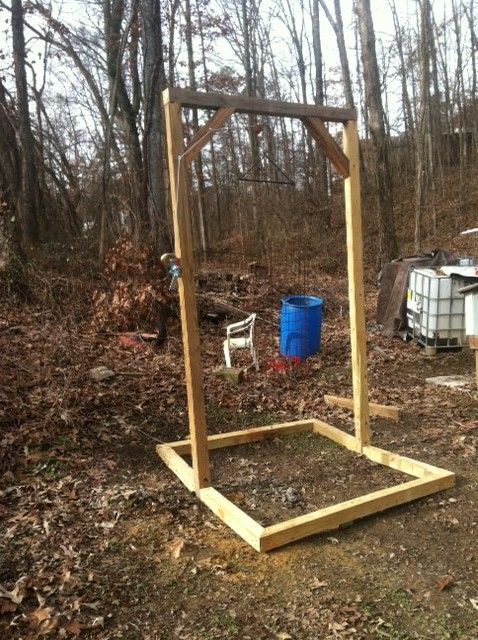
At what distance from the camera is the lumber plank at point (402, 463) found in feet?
12.8

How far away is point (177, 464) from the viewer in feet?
13.6

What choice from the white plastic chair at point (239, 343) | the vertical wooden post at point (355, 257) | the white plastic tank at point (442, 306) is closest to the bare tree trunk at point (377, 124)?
the white plastic tank at point (442, 306)

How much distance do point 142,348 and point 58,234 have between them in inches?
256

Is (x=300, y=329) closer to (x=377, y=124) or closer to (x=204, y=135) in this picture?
(x=204, y=135)

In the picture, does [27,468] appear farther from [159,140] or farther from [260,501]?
[159,140]

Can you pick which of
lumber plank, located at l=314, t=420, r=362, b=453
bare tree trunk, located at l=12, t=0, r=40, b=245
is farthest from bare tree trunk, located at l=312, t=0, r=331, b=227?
lumber plank, located at l=314, t=420, r=362, b=453

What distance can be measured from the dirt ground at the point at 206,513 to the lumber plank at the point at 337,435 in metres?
0.11

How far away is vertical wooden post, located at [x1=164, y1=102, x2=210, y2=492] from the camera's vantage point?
342 centimetres

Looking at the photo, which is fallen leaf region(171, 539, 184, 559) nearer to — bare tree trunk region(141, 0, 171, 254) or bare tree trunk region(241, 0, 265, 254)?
bare tree trunk region(141, 0, 171, 254)

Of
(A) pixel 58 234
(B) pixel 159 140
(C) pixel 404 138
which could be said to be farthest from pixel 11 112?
(C) pixel 404 138

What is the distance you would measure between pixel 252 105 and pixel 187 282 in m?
1.30

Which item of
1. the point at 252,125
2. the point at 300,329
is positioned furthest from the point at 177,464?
the point at 252,125

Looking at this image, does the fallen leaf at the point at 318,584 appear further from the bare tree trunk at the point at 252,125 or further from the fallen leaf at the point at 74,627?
the bare tree trunk at the point at 252,125

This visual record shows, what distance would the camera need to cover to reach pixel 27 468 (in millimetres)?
4094
